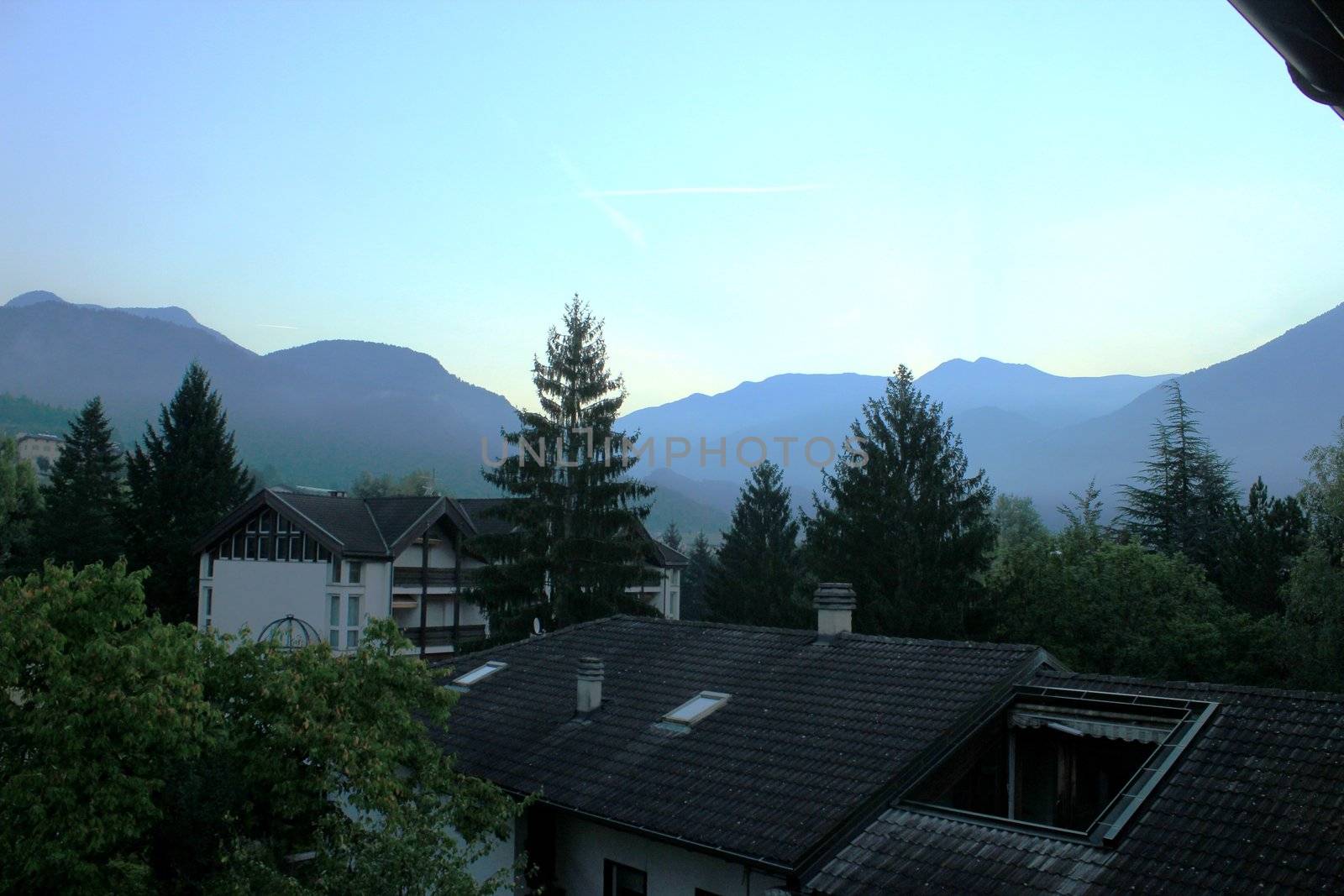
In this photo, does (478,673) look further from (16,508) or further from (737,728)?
(16,508)

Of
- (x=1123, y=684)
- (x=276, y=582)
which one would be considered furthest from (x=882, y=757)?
(x=276, y=582)

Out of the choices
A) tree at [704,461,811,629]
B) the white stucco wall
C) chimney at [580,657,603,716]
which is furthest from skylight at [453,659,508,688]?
tree at [704,461,811,629]

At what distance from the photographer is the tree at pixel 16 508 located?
55531mm

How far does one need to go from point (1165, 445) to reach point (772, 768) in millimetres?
43526

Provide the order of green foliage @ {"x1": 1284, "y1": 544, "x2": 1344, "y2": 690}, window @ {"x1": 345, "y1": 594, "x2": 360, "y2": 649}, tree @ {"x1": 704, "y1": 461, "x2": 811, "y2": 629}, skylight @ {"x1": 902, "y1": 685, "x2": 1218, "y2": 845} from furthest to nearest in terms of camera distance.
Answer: tree @ {"x1": 704, "y1": 461, "x2": 811, "y2": 629}, window @ {"x1": 345, "y1": 594, "x2": 360, "y2": 649}, green foliage @ {"x1": 1284, "y1": 544, "x2": 1344, "y2": 690}, skylight @ {"x1": 902, "y1": 685, "x2": 1218, "y2": 845}

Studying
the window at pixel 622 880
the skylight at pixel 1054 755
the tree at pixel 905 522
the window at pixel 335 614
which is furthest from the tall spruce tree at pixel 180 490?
the skylight at pixel 1054 755

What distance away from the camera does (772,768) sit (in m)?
13.2

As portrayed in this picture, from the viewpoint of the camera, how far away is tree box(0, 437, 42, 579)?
55.5 meters

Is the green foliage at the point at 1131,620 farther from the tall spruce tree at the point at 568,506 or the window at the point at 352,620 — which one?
the window at the point at 352,620

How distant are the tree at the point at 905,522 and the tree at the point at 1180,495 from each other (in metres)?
14.1

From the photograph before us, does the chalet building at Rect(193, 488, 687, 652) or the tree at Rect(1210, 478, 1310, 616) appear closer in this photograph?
the tree at Rect(1210, 478, 1310, 616)

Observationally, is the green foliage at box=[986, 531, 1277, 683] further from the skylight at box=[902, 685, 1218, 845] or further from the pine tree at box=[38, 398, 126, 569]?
the pine tree at box=[38, 398, 126, 569]

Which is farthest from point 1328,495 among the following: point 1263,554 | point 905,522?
point 905,522

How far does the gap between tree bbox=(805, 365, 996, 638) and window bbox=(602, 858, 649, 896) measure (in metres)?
18.7
